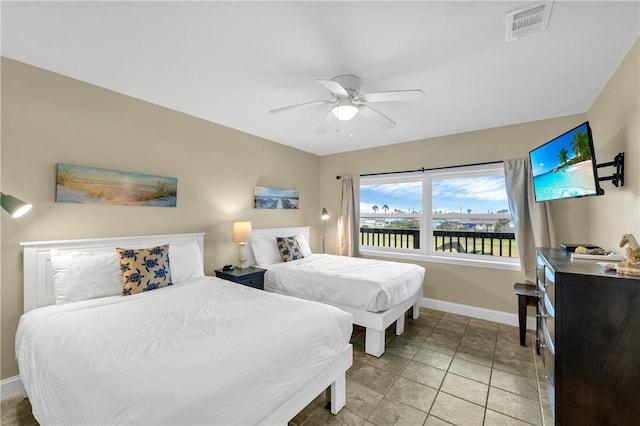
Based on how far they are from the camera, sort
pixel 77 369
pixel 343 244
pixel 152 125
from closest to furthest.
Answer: pixel 77 369 → pixel 152 125 → pixel 343 244

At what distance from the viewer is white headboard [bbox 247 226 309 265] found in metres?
3.93

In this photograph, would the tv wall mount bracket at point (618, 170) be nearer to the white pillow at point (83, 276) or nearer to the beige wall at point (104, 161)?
the beige wall at point (104, 161)

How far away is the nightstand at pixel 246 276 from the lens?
3.20m

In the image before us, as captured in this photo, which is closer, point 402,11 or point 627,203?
point 402,11

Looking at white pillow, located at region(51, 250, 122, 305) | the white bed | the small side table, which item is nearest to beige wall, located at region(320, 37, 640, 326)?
the small side table

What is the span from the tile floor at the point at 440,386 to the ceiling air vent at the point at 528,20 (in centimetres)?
262

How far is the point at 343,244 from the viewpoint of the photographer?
15.9ft

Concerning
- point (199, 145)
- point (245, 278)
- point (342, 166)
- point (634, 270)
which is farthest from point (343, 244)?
point (634, 270)

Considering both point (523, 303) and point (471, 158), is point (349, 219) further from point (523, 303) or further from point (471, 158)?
point (523, 303)

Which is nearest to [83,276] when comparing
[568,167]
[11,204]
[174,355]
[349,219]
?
[11,204]

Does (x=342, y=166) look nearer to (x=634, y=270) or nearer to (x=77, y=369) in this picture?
(x=634, y=270)

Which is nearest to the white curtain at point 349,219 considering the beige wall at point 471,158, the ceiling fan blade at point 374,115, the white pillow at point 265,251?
the beige wall at point 471,158

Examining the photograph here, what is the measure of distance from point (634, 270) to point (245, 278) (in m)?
3.15

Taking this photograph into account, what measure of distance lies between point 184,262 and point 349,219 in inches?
110
